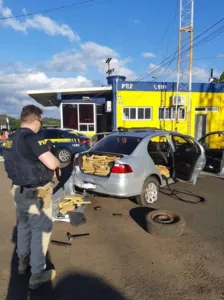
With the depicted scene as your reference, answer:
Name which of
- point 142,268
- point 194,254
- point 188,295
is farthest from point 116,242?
point 188,295

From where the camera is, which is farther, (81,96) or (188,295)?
(81,96)

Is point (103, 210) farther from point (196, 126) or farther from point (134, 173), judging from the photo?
point (196, 126)

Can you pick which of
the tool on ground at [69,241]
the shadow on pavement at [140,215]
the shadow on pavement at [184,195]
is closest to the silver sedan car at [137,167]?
the shadow on pavement at [140,215]

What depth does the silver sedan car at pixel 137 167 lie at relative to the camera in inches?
203

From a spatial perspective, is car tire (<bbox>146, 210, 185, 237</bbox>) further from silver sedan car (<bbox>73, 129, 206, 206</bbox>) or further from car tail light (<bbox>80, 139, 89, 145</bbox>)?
car tail light (<bbox>80, 139, 89, 145</bbox>)

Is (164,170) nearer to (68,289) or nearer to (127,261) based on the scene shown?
(127,261)

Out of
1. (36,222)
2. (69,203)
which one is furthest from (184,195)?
(36,222)

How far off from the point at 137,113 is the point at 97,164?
13363mm

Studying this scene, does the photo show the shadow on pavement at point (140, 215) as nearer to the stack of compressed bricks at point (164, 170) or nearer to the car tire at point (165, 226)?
the car tire at point (165, 226)

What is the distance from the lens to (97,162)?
5.71 m

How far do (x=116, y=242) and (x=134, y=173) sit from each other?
61.0 inches

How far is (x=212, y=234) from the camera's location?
4.34m

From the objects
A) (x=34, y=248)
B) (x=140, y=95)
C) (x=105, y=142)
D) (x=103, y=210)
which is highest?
(x=140, y=95)

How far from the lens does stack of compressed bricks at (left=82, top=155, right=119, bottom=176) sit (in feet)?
17.9
